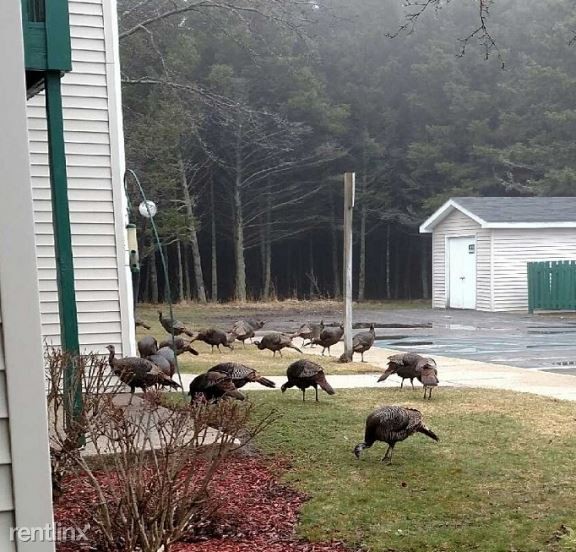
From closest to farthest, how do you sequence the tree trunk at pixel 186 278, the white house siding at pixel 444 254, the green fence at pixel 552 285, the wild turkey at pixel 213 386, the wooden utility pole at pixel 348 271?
the wild turkey at pixel 213 386, the wooden utility pole at pixel 348 271, the green fence at pixel 552 285, the white house siding at pixel 444 254, the tree trunk at pixel 186 278

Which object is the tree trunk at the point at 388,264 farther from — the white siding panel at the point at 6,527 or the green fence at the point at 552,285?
the white siding panel at the point at 6,527

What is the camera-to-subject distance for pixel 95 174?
848cm

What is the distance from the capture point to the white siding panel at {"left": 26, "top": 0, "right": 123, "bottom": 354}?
8383 millimetres

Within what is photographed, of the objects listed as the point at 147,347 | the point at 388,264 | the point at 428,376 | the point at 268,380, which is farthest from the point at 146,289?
the point at 268,380

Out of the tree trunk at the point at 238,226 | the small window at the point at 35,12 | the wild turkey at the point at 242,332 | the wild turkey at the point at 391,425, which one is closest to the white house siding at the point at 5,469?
the small window at the point at 35,12

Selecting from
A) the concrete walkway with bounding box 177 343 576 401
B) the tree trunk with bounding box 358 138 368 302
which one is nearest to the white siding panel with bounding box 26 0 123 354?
the concrete walkway with bounding box 177 343 576 401

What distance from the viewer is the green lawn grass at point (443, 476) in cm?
452

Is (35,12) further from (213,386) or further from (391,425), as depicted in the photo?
(391,425)

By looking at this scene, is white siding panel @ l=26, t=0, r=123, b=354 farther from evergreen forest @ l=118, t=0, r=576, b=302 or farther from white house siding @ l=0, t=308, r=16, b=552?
evergreen forest @ l=118, t=0, r=576, b=302

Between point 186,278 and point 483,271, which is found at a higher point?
point 483,271

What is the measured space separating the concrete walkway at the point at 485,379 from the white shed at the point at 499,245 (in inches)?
510

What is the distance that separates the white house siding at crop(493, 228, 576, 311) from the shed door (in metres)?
1.18

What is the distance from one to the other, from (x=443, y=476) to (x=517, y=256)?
67.0 ft

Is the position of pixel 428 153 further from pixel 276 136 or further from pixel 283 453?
pixel 283 453
